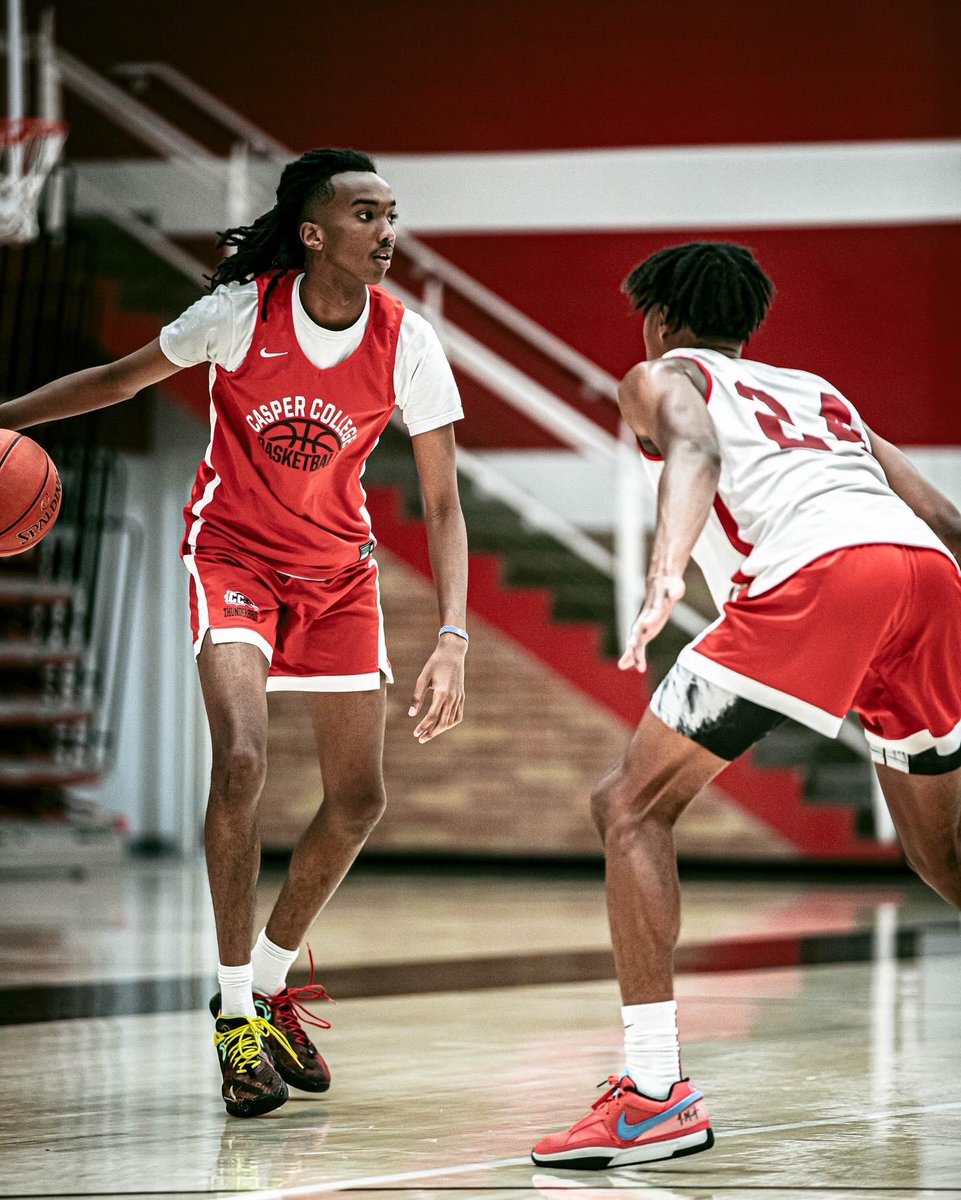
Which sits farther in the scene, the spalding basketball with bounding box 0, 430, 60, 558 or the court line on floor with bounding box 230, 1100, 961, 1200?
the spalding basketball with bounding box 0, 430, 60, 558

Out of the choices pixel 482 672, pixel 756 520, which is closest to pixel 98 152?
pixel 482 672

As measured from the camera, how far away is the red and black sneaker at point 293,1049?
3908 millimetres

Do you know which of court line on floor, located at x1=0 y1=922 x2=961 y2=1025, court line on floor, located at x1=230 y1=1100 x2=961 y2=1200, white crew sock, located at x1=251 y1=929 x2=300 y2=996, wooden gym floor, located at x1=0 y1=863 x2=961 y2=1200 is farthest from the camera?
court line on floor, located at x1=0 y1=922 x2=961 y2=1025

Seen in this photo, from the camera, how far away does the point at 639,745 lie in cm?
321

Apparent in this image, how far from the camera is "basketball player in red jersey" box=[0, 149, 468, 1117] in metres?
3.85

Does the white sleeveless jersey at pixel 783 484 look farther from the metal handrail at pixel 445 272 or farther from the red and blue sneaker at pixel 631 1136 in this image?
the metal handrail at pixel 445 272

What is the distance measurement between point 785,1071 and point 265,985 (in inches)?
44.0

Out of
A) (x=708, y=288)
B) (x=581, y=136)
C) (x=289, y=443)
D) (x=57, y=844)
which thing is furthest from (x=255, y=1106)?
(x=581, y=136)

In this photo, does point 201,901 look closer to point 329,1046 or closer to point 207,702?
point 329,1046

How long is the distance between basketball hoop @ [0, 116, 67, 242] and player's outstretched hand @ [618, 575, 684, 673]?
22.4 feet

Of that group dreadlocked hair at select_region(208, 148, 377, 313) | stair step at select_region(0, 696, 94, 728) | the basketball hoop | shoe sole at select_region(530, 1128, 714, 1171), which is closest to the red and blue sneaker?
shoe sole at select_region(530, 1128, 714, 1171)

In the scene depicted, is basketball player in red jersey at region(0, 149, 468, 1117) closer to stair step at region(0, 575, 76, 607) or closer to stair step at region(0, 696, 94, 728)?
stair step at region(0, 696, 94, 728)

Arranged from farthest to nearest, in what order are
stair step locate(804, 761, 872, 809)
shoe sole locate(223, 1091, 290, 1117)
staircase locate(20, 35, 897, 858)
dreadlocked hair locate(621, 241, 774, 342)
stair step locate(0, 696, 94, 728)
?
stair step locate(0, 696, 94, 728), staircase locate(20, 35, 897, 858), stair step locate(804, 761, 872, 809), shoe sole locate(223, 1091, 290, 1117), dreadlocked hair locate(621, 241, 774, 342)

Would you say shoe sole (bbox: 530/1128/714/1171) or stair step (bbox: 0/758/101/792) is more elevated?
stair step (bbox: 0/758/101/792)
